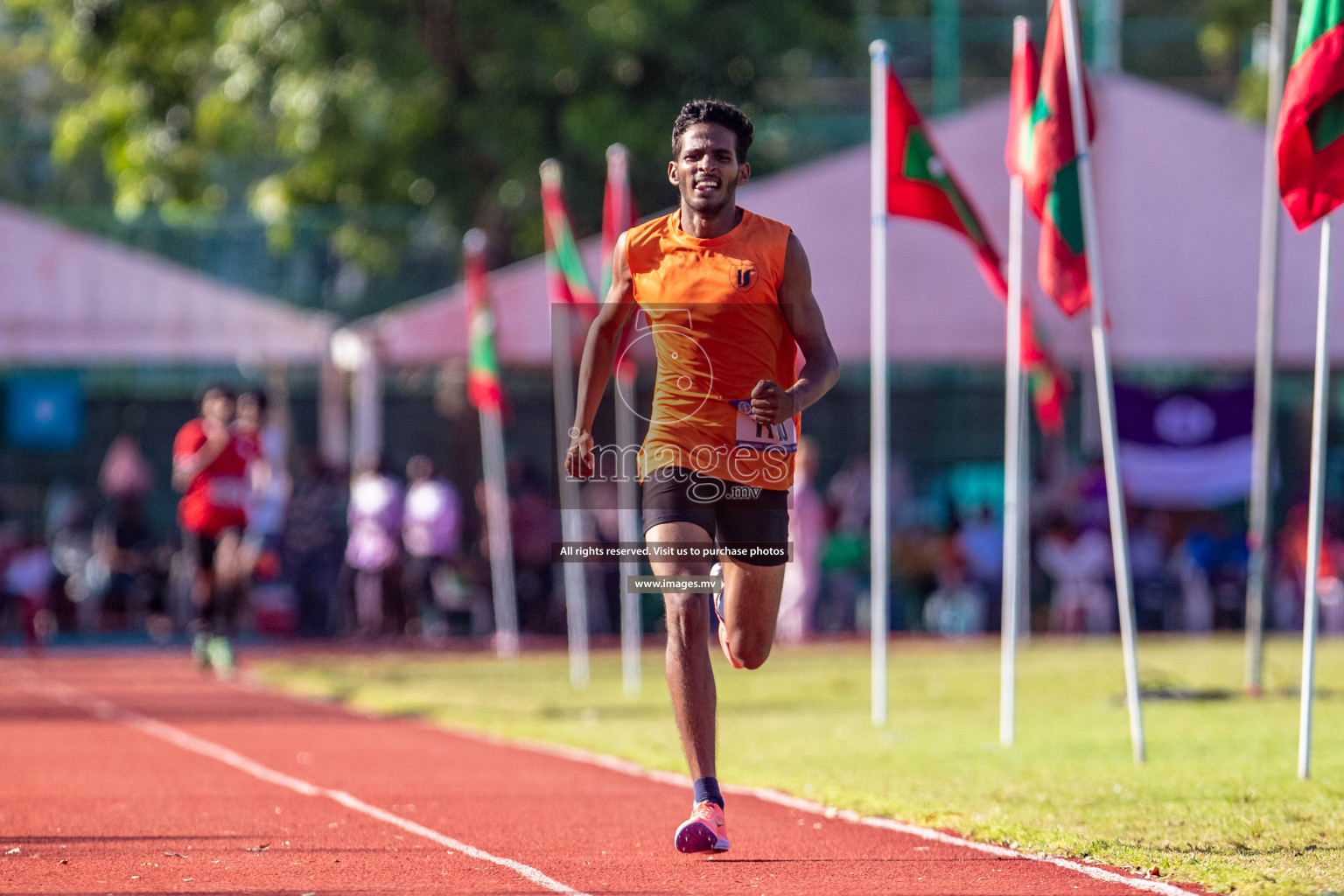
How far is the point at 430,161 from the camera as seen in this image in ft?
76.6

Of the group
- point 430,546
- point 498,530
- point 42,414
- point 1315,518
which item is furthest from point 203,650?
point 1315,518

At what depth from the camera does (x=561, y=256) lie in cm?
1482

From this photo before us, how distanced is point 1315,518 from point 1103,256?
35.0 ft

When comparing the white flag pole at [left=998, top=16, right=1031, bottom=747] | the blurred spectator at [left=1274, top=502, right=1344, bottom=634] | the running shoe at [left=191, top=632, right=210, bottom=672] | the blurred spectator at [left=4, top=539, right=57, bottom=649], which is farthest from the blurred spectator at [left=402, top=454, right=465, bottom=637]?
the white flag pole at [left=998, top=16, right=1031, bottom=747]

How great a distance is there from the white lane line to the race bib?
4.70 ft

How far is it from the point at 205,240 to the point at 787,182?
8.04 m

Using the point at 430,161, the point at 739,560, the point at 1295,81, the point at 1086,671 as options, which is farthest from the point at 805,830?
the point at 430,161

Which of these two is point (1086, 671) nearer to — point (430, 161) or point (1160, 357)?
point (1160, 357)

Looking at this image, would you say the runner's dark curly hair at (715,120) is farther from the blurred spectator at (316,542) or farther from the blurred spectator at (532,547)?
the blurred spectator at (316,542)

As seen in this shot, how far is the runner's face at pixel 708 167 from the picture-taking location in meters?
6.06

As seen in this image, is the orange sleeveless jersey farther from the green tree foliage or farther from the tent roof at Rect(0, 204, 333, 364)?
the green tree foliage

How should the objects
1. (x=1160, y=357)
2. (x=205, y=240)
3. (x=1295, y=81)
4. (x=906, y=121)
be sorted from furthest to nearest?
(x=205, y=240) → (x=1160, y=357) → (x=906, y=121) → (x=1295, y=81)

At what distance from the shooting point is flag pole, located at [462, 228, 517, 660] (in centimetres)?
1648

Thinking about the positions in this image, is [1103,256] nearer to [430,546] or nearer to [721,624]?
[430,546]
